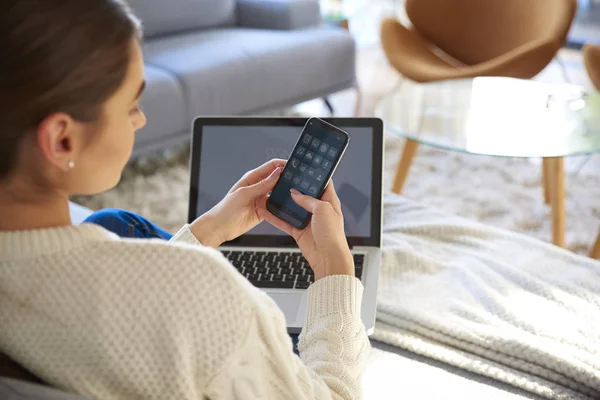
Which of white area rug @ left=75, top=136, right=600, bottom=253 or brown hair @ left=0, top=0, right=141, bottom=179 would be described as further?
white area rug @ left=75, top=136, right=600, bottom=253

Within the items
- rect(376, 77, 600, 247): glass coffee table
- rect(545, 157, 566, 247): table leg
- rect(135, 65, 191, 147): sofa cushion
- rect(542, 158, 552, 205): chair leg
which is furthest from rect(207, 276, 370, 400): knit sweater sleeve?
rect(135, 65, 191, 147): sofa cushion

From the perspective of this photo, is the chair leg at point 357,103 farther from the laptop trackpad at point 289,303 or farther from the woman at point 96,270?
the woman at point 96,270

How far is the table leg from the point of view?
7.11ft

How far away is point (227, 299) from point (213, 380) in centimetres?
8

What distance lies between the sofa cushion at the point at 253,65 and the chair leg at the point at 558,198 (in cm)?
129

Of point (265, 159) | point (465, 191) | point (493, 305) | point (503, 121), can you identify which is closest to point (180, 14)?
point (465, 191)

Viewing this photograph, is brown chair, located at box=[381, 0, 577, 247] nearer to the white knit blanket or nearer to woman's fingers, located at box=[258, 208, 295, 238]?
the white knit blanket

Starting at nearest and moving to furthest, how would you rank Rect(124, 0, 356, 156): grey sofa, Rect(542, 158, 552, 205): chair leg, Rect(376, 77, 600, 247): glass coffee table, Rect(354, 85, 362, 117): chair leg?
Rect(376, 77, 600, 247): glass coffee table → Rect(542, 158, 552, 205): chair leg → Rect(124, 0, 356, 156): grey sofa → Rect(354, 85, 362, 117): chair leg

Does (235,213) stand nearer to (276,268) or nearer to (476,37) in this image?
(276,268)

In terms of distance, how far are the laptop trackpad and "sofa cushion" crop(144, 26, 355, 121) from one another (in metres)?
1.68

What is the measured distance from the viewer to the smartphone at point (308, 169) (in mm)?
1026

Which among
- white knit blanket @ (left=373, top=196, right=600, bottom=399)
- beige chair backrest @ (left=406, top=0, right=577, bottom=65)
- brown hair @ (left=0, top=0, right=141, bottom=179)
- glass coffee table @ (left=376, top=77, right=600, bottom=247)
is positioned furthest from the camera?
beige chair backrest @ (left=406, top=0, right=577, bottom=65)

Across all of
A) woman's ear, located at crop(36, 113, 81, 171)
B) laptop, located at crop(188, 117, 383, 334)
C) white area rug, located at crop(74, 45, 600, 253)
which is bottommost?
white area rug, located at crop(74, 45, 600, 253)

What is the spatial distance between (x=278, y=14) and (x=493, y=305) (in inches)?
96.1
